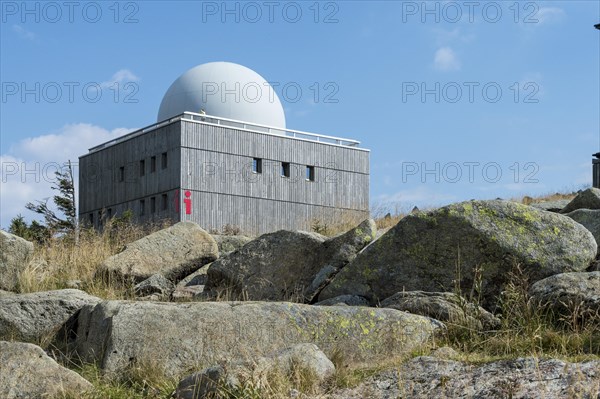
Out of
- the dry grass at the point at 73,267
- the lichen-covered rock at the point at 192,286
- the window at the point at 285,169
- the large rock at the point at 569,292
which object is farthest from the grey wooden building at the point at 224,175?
the large rock at the point at 569,292

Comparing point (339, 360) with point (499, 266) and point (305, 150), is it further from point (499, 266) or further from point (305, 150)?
point (305, 150)

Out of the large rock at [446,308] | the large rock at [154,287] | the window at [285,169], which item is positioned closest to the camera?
the large rock at [446,308]

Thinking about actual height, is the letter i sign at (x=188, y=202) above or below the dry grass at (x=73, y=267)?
above

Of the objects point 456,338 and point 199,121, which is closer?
point 456,338

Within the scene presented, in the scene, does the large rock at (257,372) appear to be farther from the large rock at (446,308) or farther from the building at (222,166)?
the building at (222,166)

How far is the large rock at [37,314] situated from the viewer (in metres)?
9.54

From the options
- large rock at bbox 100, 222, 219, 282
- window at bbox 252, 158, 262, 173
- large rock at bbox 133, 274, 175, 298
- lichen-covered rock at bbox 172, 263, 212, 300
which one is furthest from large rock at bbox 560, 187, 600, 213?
window at bbox 252, 158, 262, 173

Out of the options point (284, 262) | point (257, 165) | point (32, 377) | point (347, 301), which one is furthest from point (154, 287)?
point (257, 165)

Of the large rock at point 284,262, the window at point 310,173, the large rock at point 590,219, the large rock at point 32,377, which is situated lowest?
the large rock at point 32,377

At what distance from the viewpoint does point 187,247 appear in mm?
14008

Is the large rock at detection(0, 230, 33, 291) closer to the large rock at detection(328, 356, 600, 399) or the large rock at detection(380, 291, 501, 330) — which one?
the large rock at detection(380, 291, 501, 330)

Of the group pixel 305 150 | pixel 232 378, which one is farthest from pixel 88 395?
→ pixel 305 150

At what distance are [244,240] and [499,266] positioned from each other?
296 inches

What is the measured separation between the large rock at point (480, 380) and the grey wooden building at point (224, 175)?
3381 cm
